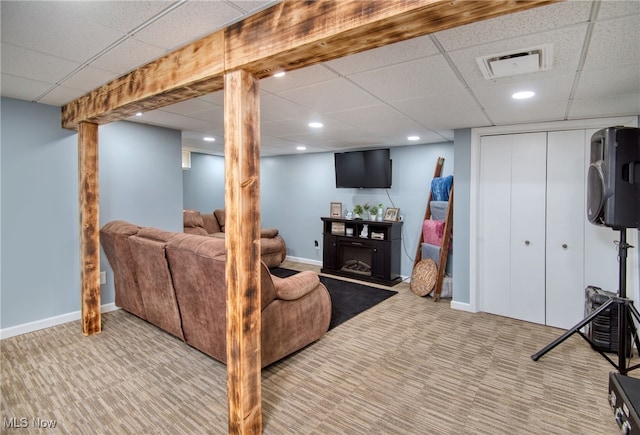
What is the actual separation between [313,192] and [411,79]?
451 centimetres

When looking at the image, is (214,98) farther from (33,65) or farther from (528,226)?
(528,226)

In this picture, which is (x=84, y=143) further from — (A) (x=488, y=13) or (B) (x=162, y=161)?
Result: (A) (x=488, y=13)

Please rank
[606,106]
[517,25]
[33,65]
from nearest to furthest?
[517,25] < [33,65] < [606,106]

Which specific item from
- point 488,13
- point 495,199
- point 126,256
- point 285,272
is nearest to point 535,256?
point 495,199

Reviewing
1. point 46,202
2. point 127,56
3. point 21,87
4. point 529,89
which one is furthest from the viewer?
point 46,202

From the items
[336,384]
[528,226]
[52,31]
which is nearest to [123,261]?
[52,31]

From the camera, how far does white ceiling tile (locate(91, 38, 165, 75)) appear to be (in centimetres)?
194

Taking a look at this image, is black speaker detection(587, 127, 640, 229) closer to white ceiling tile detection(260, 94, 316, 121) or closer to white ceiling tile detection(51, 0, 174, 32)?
white ceiling tile detection(260, 94, 316, 121)

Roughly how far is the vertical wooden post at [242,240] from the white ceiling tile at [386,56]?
0.64 meters

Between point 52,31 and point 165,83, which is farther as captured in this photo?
point 165,83

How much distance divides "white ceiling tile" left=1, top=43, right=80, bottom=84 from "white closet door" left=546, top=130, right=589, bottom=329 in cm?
454

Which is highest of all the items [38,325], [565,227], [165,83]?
[165,83]

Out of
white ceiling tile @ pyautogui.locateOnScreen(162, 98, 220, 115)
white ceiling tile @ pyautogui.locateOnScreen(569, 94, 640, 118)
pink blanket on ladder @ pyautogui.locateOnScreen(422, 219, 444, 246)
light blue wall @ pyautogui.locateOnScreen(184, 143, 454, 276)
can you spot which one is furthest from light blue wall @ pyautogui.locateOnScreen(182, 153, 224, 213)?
white ceiling tile @ pyautogui.locateOnScreen(569, 94, 640, 118)

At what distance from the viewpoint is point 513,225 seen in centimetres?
385
